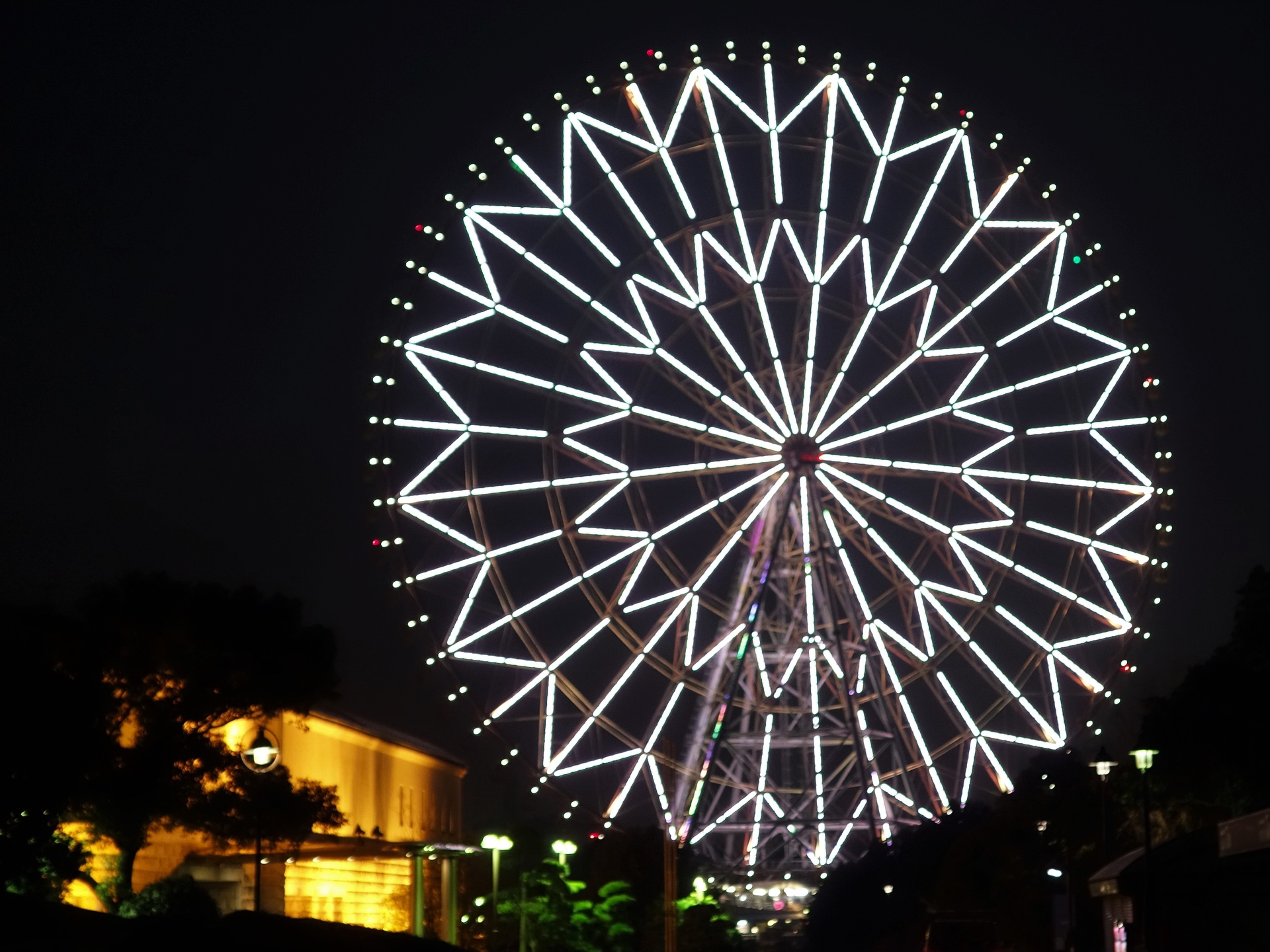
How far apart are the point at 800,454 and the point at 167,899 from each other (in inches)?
525

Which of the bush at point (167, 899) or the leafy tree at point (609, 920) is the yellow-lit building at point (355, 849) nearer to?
the bush at point (167, 899)

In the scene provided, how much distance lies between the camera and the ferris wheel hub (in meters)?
34.4

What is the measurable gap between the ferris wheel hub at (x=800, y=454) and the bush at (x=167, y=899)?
1246 centimetres

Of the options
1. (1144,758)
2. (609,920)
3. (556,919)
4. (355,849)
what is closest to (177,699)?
(355,849)

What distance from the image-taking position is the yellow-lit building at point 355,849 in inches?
1300

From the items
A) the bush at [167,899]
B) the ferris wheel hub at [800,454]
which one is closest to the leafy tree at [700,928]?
the ferris wheel hub at [800,454]

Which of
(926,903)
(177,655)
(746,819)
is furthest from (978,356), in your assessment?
(926,903)

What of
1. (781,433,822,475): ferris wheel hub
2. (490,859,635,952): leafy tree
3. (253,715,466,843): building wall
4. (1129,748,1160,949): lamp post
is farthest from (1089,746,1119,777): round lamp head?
(490,859,635,952): leafy tree

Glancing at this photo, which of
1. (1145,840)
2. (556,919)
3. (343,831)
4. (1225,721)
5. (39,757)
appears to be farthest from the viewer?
(556,919)

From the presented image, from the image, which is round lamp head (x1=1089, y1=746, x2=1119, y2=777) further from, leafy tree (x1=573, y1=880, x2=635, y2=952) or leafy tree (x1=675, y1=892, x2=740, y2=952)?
leafy tree (x1=675, y1=892, x2=740, y2=952)

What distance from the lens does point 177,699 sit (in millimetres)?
29578

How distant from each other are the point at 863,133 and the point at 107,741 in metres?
18.1

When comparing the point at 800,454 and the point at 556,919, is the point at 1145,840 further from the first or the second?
the point at 556,919

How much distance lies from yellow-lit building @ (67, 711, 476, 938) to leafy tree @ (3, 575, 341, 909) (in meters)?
1.32
